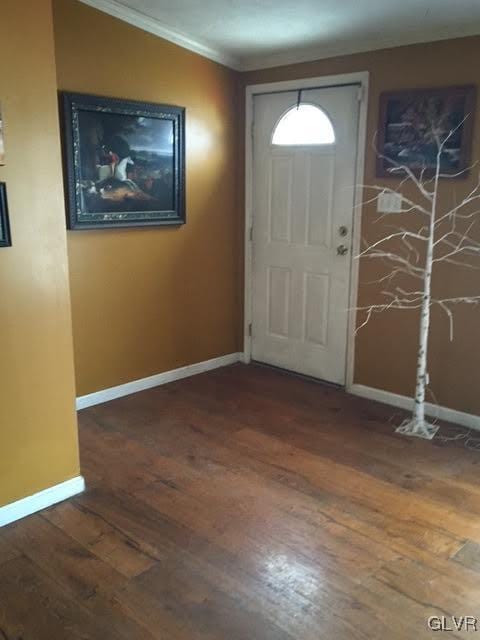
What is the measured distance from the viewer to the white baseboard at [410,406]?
3.40 m

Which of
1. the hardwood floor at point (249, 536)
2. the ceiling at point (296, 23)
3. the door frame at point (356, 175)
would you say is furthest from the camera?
the door frame at point (356, 175)

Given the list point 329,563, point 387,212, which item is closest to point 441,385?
point 387,212

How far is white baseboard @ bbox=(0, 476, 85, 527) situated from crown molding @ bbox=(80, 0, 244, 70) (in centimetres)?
255

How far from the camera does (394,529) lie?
244 cm

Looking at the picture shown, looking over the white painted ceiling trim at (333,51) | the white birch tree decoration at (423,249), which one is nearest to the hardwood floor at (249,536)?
the white birch tree decoration at (423,249)

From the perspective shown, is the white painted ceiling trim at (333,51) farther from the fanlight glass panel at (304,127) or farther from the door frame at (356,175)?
the fanlight glass panel at (304,127)

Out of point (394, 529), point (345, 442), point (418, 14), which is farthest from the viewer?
point (345, 442)

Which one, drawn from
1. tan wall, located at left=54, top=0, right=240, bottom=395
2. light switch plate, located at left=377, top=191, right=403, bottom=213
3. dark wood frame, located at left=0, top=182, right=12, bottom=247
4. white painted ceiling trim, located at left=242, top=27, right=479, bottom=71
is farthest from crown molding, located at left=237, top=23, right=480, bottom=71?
dark wood frame, located at left=0, top=182, right=12, bottom=247

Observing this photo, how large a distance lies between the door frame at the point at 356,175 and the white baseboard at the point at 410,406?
0.10 m

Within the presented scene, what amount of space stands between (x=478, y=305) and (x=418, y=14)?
1563 mm

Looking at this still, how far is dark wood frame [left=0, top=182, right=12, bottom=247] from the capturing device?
2215 millimetres

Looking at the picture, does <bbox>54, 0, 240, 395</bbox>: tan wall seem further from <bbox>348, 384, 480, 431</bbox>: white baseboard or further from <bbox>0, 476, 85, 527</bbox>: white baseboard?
<bbox>348, 384, 480, 431</bbox>: white baseboard

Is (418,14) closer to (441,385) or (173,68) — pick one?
(173,68)

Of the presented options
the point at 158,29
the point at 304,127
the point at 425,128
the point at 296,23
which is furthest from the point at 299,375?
the point at 158,29
